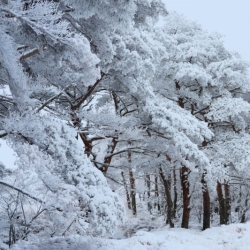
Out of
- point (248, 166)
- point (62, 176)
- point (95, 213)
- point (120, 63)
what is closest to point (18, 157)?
point (62, 176)

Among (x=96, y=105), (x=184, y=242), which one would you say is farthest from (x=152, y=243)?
(x=96, y=105)

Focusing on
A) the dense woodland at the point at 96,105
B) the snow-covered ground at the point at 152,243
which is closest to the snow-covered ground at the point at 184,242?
the snow-covered ground at the point at 152,243

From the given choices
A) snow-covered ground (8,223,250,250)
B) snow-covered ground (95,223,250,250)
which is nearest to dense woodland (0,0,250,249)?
snow-covered ground (8,223,250,250)

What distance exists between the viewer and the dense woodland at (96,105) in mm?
4270

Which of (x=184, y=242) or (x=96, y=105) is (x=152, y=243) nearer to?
(x=184, y=242)

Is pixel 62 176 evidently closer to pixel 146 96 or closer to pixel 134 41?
pixel 134 41

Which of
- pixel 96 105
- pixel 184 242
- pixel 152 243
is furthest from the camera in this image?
pixel 96 105

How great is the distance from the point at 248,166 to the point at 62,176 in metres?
7.63

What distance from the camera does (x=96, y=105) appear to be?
11.8 meters

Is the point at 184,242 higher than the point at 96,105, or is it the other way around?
the point at 96,105

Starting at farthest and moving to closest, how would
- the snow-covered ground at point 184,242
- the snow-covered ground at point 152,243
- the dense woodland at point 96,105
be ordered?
the snow-covered ground at point 184,242 < the snow-covered ground at point 152,243 < the dense woodland at point 96,105

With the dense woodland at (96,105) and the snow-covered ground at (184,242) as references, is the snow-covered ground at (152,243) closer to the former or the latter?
the snow-covered ground at (184,242)

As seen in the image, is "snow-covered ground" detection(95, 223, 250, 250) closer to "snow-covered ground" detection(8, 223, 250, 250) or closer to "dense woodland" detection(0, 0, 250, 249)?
"snow-covered ground" detection(8, 223, 250, 250)

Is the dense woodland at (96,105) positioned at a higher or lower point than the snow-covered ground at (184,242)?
higher
